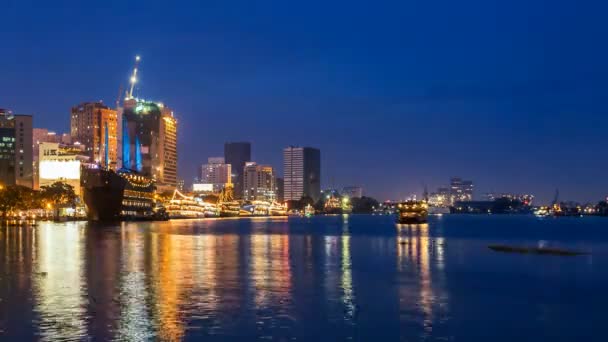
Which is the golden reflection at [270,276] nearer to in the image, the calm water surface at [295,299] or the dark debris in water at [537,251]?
the calm water surface at [295,299]

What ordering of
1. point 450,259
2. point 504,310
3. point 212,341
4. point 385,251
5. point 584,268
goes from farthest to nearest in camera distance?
1. point 385,251
2. point 450,259
3. point 584,268
4. point 504,310
5. point 212,341

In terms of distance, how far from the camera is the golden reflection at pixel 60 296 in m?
31.2

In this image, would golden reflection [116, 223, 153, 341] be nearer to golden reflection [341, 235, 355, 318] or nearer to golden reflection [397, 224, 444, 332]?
golden reflection [341, 235, 355, 318]

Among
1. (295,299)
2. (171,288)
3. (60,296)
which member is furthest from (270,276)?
(60,296)

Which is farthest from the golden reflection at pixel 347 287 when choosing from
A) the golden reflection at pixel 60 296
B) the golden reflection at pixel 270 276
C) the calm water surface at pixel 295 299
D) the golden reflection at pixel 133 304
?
the golden reflection at pixel 60 296

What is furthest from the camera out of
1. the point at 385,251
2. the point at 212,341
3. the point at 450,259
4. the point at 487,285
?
the point at 385,251

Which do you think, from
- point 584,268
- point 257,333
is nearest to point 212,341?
point 257,333

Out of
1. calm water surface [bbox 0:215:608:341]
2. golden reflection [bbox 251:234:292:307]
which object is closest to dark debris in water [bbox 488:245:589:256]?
calm water surface [bbox 0:215:608:341]

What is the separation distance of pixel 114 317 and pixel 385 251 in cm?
5738

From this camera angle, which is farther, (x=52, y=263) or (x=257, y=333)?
(x=52, y=263)

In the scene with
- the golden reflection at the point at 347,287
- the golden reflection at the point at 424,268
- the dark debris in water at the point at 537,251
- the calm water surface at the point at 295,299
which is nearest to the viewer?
the calm water surface at the point at 295,299

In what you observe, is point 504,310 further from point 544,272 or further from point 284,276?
point 544,272

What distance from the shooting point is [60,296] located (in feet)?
135

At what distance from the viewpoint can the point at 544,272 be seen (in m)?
61.7
